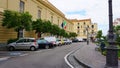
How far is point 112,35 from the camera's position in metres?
Result: 12.4

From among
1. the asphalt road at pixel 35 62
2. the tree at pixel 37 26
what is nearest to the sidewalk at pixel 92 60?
the asphalt road at pixel 35 62

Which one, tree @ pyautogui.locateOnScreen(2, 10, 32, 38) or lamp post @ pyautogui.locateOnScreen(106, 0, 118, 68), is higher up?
tree @ pyautogui.locateOnScreen(2, 10, 32, 38)

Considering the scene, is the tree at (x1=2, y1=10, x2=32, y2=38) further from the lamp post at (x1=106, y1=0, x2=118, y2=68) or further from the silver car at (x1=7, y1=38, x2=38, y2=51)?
the lamp post at (x1=106, y1=0, x2=118, y2=68)

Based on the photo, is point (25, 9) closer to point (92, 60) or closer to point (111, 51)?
point (92, 60)

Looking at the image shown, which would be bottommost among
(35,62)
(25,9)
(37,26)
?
Result: (35,62)

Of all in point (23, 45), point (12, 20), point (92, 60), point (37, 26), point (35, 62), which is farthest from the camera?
point (37, 26)

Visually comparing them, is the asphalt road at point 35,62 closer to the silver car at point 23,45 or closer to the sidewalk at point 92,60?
the sidewalk at point 92,60

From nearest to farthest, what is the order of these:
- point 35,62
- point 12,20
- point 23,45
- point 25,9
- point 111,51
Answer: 1. point 111,51
2. point 35,62
3. point 23,45
4. point 12,20
5. point 25,9

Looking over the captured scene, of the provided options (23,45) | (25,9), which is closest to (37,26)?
(25,9)

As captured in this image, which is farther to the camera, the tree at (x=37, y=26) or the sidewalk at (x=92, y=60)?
the tree at (x=37, y=26)

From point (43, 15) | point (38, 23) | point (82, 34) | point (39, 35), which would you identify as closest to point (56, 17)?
point (43, 15)

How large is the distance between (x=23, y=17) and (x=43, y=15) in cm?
2418

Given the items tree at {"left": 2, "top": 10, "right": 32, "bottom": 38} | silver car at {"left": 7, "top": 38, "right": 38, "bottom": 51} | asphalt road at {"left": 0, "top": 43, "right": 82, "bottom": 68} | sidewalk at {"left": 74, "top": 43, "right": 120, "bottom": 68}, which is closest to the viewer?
sidewalk at {"left": 74, "top": 43, "right": 120, "bottom": 68}

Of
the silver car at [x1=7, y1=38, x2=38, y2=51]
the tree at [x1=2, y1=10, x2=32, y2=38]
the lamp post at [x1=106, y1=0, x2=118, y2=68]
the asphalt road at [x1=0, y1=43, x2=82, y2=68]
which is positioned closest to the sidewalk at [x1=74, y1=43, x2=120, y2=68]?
the asphalt road at [x1=0, y1=43, x2=82, y2=68]
